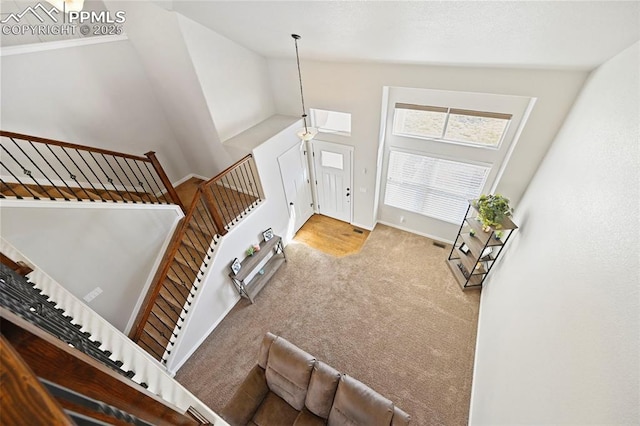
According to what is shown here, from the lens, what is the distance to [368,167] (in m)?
4.91

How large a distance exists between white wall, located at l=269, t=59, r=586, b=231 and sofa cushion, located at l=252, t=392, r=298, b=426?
378cm

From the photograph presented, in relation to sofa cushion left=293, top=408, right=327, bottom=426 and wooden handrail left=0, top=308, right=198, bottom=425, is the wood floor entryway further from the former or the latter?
wooden handrail left=0, top=308, right=198, bottom=425

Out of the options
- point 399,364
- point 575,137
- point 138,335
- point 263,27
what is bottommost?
point 399,364

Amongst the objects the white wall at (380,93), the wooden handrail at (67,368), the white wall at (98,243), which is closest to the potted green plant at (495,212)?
the white wall at (380,93)

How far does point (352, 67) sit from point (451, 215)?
3247mm

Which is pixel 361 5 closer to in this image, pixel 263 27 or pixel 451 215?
pixel 263 27

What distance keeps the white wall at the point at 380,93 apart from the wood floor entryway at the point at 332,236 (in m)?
0.46

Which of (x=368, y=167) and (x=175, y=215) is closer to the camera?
(x=175, y=215)

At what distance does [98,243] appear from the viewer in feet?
10.2

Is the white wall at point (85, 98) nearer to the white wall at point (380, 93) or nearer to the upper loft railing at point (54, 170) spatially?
the upper loft railing at point (54, 170)

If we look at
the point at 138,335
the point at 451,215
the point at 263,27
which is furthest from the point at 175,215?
the point at 451,215

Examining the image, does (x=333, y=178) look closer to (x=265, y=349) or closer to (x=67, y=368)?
(x=265, y=349)

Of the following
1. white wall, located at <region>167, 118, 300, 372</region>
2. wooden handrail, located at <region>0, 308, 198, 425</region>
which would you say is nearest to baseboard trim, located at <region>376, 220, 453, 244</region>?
white wall, located at <region>167, 118, 300, 372</region>

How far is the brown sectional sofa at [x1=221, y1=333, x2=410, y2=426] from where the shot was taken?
7.71ft
